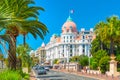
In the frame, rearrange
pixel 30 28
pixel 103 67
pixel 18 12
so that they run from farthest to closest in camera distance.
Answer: pixel 103 67 < pixel 30 28 < pixel 18 12

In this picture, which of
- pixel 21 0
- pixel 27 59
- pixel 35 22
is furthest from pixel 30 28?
pixel 27 59

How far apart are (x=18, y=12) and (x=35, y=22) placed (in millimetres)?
2523

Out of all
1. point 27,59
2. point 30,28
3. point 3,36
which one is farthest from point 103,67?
point 3,36

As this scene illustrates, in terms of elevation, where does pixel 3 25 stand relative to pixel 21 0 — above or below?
below

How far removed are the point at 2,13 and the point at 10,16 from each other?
389 millimetres

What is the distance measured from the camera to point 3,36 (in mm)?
15875

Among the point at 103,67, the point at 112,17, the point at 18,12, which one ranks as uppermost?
the point at 112,17

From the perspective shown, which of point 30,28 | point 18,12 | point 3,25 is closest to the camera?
point 3,25

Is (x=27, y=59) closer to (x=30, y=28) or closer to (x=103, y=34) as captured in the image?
(x=103, y=34)

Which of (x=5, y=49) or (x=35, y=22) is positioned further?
(x=35, y=22)

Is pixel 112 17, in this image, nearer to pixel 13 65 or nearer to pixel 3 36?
pixel 13 65

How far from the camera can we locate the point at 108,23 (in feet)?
251

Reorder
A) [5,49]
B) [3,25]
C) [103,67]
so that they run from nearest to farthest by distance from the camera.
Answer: [5,49], [3,25], [103,67]

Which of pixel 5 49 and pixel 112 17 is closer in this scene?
pixel 5 49
